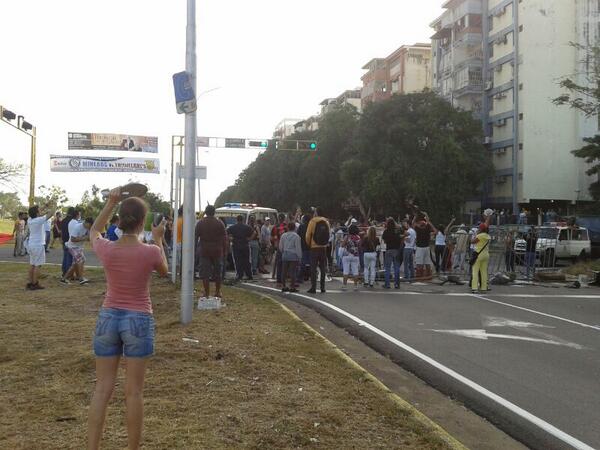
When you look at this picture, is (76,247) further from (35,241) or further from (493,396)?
(493,396)

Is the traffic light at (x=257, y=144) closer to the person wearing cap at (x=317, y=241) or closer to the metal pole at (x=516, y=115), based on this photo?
the metal pole at (x=516, y=115)

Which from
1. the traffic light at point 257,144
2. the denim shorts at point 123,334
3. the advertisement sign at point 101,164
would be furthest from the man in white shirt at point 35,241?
the traffic light at point 257,144

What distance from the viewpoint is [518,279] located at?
18531mm

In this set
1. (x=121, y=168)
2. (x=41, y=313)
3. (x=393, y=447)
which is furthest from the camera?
(x=121, y=168)

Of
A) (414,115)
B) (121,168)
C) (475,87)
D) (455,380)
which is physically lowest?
(455,380)

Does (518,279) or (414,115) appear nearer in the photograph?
(518,279)

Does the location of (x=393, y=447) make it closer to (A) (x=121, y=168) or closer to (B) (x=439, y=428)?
(B) (x=439, y=428)

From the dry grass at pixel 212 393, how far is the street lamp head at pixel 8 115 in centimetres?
2214

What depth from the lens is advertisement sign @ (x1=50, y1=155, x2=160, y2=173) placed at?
88.0 feet

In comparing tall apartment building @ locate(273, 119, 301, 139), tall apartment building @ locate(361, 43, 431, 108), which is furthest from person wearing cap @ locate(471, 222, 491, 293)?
tall apartment building @ locate(273, 119, 301, 139)

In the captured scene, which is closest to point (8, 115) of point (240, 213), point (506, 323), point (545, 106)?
point (240, 213)

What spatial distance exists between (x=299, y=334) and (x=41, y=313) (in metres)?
4.31

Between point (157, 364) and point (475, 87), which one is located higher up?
point (475, 87)

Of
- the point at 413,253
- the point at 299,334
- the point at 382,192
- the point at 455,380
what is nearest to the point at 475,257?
the point at 413,253
